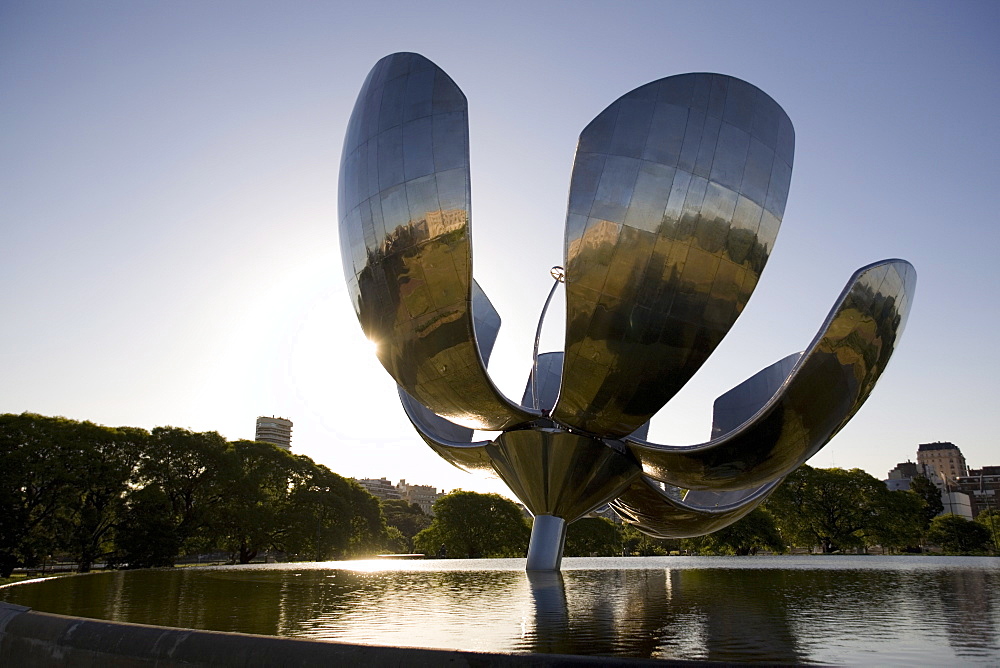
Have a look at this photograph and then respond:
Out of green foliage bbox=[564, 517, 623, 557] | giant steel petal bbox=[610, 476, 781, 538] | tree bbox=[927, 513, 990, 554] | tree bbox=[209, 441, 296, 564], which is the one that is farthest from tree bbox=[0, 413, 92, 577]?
tree bbox=[927, 513, 990, 554]

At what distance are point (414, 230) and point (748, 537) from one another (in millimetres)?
38951

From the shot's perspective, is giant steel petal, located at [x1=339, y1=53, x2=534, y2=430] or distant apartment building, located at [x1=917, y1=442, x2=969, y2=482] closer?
giant steel petal, located at [x1=339, y1=53, x2=534, y2=430]

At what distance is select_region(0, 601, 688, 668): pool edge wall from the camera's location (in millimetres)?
3641

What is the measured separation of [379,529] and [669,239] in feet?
151

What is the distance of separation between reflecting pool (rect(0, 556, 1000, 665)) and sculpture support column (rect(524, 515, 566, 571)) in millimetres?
603

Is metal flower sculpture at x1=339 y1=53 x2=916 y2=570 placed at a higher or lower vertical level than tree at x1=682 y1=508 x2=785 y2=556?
higher

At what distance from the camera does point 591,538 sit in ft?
154

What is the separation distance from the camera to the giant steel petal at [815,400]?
10.1 m

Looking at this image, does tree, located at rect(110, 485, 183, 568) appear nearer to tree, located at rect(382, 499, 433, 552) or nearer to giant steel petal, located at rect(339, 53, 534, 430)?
giant steel petal, located at rect(339, 53, 534, 430)

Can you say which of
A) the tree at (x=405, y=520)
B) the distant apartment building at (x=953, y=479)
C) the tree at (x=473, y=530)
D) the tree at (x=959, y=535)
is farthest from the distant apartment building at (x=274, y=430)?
the tree at (x=959, y=535)

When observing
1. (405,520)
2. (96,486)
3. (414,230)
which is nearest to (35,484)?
(96,486)

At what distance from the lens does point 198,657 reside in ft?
13.7

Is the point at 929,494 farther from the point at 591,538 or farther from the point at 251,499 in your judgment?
the point at 251,499

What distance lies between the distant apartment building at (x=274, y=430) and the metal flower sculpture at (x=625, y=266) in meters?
179
